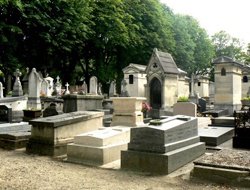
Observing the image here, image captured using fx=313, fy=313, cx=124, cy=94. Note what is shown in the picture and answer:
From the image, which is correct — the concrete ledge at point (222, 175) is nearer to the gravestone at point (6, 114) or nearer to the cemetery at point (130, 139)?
the cemetery at point (130, 139)

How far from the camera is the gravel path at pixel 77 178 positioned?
5.41m

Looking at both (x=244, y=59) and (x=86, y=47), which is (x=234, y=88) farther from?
(x=244, y=59)

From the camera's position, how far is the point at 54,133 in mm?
7996

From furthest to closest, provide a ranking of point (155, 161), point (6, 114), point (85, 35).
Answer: point (85, 35), point (6, 114), point (155, 161)

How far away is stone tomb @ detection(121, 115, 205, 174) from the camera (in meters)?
6.36

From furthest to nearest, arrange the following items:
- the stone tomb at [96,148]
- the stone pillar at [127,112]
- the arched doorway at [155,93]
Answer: the arched doorway at [155,93] → the stone pillar at [127,112] → the stone tomb at [96,148]

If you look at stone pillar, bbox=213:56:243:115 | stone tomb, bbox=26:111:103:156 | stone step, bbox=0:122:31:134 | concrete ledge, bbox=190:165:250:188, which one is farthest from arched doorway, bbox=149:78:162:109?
concrete ledge, bbox=190:165:250:188

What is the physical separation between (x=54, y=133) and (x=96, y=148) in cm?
143

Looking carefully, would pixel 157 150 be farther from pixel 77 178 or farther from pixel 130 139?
pixel 77 178

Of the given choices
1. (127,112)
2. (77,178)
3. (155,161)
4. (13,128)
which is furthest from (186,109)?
(77,178)

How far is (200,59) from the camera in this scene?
49.9m

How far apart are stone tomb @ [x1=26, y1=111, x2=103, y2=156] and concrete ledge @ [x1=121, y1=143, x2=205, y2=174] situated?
215 centimetres

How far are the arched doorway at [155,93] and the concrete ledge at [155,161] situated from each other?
12.4 metres

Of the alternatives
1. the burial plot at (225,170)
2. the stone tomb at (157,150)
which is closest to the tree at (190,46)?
the stone tomb at (157,150)
